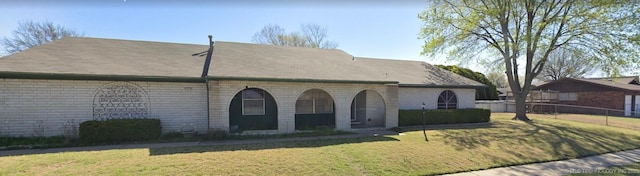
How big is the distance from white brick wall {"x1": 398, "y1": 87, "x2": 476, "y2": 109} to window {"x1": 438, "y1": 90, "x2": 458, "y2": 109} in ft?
0.69

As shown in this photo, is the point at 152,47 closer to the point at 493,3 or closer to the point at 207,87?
the point at 207,87

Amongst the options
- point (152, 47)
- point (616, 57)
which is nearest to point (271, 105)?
Answer: point (152, 47)

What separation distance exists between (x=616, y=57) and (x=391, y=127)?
43.0ft

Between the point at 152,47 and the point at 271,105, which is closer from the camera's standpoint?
the point at 271,105

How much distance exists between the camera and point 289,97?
10.5 meters

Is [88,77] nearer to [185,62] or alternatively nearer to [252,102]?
[185,62]

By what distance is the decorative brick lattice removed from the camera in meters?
9.13

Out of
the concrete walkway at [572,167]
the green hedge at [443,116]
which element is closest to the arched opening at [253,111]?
the green hedge at [443,116]

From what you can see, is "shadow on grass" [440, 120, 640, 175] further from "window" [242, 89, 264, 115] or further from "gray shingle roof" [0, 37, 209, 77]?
"gray shingle roof" [0, 37, 209, 77]

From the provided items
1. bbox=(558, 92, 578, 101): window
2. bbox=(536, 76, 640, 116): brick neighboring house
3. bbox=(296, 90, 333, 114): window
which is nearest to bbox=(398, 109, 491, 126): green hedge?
bbox=(296, 90, 333, 114): window

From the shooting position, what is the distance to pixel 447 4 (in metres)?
17.0

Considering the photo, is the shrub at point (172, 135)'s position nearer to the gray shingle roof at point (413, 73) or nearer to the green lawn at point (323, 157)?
the green lawn at point (323, 157)

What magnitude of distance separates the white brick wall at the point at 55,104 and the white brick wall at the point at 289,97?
5.13 ft

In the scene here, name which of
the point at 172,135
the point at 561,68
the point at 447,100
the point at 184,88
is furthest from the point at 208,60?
the point at 561,68
